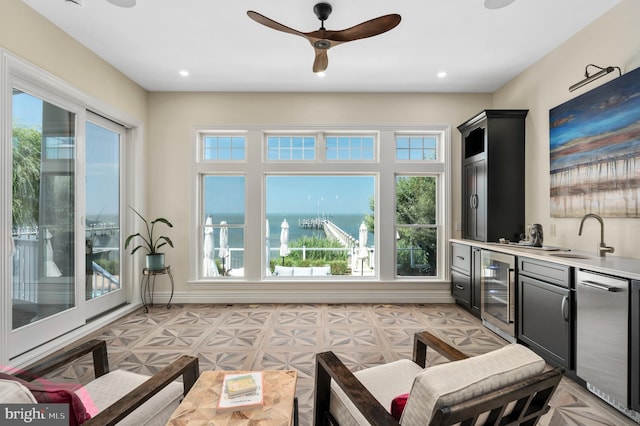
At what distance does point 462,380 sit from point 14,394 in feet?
4.43

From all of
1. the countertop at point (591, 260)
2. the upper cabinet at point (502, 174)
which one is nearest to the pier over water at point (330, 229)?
the upper cabinet at point (502, 174)

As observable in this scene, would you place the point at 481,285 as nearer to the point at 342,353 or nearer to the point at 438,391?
the point at 342,353

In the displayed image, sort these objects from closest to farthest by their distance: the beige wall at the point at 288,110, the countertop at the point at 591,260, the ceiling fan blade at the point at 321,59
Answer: the countertop at the point at 591,260, the ceiling fan blade at the point at 321,59, the beige wall at the point at 288,110

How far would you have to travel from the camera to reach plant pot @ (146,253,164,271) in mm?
3992

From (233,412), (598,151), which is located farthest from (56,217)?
(598,151)

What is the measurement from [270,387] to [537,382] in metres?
1.09

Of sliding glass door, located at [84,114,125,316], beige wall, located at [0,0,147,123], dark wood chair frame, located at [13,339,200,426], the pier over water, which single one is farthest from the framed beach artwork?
sliding glass door, located at [84,114,125,316]

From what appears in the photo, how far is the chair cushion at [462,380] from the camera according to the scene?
922mm

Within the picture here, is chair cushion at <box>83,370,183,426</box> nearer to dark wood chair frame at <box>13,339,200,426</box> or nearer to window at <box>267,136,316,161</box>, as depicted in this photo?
dark wood chair frame at <box>13,339,200,426</box>

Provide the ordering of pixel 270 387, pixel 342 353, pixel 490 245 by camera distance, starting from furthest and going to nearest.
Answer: pixel 490 245 < pixel 342 353 < pixel 270 387

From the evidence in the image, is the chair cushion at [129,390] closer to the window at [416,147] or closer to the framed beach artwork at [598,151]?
the framed beach artwork at [598,151]

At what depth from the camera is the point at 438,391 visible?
0.92 m

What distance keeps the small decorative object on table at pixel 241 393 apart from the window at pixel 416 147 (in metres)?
3.75

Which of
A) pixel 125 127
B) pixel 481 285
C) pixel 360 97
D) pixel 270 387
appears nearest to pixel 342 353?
pixel 270 387
